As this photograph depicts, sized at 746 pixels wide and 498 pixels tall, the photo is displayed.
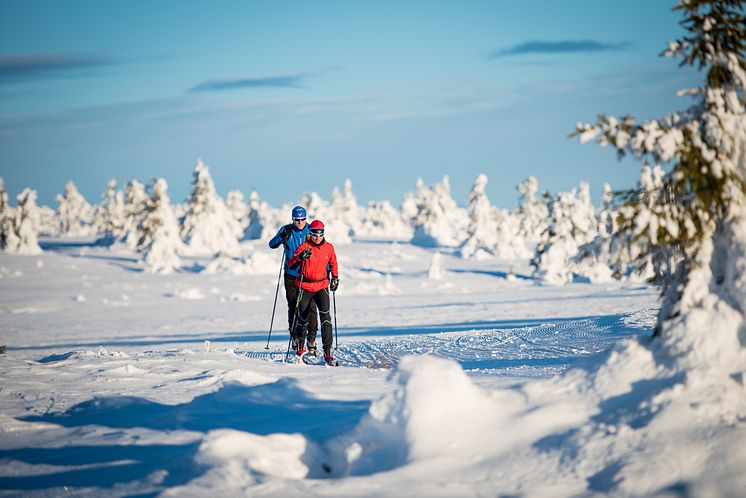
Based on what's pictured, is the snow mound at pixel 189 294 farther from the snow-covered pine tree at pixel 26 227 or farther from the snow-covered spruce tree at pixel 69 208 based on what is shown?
the snow-covered spruce tree at pixel 69 208

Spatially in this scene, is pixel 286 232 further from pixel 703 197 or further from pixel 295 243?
pixel 703 197

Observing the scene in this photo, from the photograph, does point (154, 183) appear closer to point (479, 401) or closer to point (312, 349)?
point (312, 349)

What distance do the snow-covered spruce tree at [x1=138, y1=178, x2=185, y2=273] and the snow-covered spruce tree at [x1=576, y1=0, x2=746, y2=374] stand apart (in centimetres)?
4332

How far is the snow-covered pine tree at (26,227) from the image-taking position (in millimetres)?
60897

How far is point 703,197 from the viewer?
4.71m

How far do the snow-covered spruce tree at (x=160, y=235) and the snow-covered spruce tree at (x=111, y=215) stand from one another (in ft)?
57.3

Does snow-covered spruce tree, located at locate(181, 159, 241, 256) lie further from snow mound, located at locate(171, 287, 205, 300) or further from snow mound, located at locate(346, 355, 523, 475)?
snow mound, located at locate(346, 355, 523, 475)

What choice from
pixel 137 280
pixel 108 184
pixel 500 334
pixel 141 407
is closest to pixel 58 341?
pixel 500 334

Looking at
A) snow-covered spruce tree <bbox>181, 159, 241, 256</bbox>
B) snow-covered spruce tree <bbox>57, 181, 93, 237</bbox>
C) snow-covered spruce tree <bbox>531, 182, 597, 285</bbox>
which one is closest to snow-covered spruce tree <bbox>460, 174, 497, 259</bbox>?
snow-covered spruce tree <bbox>531, 182, 597, 285</bbox>

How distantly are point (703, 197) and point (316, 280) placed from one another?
6.58 meters

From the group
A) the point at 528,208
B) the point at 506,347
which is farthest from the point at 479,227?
the point at 506,347

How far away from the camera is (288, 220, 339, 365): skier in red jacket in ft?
33.3

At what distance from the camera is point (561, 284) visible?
119 feet

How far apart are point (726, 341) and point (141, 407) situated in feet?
17.6
